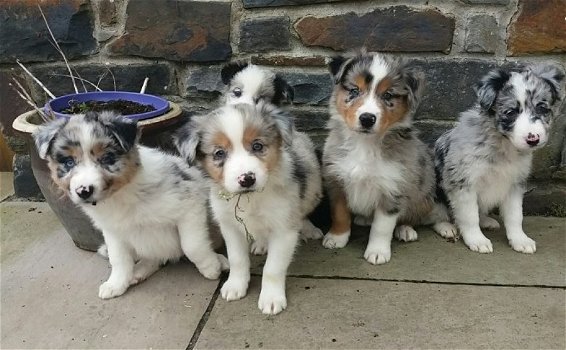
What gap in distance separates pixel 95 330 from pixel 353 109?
6.96 feet

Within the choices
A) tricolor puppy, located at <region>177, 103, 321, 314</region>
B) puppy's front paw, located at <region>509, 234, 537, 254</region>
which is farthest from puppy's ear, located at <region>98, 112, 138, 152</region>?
puppy's front paw, located at <region>509, 234, 537, 254</region>

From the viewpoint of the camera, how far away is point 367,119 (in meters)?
3.32

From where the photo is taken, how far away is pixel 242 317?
3203 mm

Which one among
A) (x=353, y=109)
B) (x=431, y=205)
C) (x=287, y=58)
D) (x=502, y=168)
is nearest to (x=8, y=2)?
(x=287, y=58)

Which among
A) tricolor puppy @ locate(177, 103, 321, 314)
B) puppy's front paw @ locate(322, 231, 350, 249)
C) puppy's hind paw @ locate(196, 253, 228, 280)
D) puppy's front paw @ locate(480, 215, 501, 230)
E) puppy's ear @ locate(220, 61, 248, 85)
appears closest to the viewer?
tricolor puppy @ locate(177, 103, 321, 314)

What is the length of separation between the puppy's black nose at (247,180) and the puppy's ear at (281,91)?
143cm

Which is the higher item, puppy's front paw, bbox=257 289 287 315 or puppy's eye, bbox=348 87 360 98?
puppy's eye, bbox=348 87 360 98

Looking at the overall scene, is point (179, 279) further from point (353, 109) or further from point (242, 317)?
point (353, 109)

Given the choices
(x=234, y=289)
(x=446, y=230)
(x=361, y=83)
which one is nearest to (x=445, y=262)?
(x=446, y=230)

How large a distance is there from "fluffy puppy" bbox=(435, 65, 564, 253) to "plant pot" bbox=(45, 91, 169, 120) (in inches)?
87.0

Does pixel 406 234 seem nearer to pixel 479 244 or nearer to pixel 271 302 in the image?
pixel 479 244

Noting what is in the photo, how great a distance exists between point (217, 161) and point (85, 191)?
2.47 feet

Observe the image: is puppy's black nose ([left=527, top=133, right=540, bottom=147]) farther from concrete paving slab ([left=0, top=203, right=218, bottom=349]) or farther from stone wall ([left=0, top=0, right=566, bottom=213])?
concrete paving slab ([left=0, top=203, right=218, bottom=349])

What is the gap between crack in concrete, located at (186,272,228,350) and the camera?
300cm
